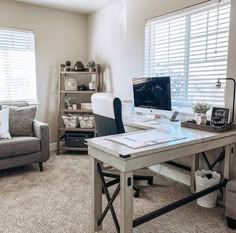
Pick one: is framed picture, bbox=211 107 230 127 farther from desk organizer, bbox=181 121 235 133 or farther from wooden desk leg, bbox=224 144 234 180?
wooden desk leg, bbox=224 144 234 180

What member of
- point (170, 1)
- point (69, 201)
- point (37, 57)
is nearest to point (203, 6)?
point (170, 1)

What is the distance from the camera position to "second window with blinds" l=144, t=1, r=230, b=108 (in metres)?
2.43

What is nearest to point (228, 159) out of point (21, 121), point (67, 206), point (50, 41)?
point (67, 206)

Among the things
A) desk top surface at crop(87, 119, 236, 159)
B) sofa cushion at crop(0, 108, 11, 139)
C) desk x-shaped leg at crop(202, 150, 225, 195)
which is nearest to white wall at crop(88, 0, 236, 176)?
desk x-shaped leg at crop(202, 150, 225, 195)

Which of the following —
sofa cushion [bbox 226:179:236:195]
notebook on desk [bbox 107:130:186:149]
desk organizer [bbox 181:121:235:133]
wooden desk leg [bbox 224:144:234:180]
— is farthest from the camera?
wooden desk leg [bbox 224:144:234:180]

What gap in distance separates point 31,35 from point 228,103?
10.5 ft

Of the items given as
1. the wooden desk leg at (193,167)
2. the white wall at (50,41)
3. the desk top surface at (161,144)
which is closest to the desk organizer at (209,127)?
the desk top surface at (161,144)

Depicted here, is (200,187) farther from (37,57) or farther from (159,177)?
(37,57)

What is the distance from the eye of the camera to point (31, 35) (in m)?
3.95

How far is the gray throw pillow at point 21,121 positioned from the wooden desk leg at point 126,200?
2.33 m

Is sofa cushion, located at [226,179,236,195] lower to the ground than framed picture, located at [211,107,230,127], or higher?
lower

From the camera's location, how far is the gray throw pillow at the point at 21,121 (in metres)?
3.40

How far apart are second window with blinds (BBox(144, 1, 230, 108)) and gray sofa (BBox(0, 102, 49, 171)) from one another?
1.74 m

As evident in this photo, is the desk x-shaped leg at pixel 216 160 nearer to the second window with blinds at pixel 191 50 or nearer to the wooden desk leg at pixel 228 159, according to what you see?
the wooden desk leg at pixel 228 159
